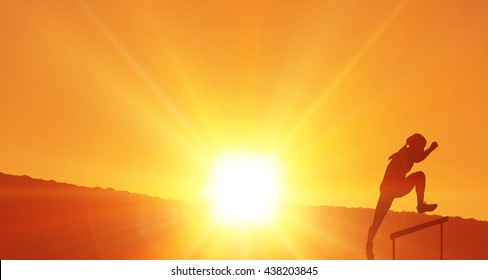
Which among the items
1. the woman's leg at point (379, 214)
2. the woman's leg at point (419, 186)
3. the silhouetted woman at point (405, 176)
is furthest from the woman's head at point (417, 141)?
the woman's leg at point (379, 214)

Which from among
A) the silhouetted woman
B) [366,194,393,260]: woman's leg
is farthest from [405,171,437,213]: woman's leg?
[366,194,393,260]: woman's leg

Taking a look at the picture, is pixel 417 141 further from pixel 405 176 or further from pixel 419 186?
pixel 419 186

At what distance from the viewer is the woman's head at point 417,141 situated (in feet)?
33.6

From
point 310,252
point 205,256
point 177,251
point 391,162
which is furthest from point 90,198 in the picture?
point 391,162

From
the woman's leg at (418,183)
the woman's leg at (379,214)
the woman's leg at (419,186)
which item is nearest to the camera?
the woman's leg at (419,186)

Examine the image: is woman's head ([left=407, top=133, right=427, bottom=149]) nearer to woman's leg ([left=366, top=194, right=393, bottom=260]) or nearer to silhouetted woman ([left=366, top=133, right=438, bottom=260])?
silhouetted woman ([left=366, top=133, right=438, bottom=260])

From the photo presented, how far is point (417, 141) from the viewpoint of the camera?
10.3 metres

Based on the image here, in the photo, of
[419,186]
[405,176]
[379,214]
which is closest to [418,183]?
[419,186]

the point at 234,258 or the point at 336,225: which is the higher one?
the point at 336,225

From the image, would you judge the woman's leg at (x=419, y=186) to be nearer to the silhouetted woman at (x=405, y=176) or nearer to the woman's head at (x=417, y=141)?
the silhouetted woman at (x=405, y=176)

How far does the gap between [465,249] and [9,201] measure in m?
10.9

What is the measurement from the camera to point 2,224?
1267 cm

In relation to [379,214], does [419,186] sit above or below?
above

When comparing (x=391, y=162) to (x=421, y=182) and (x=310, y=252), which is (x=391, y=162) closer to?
(x=421, y=182)
